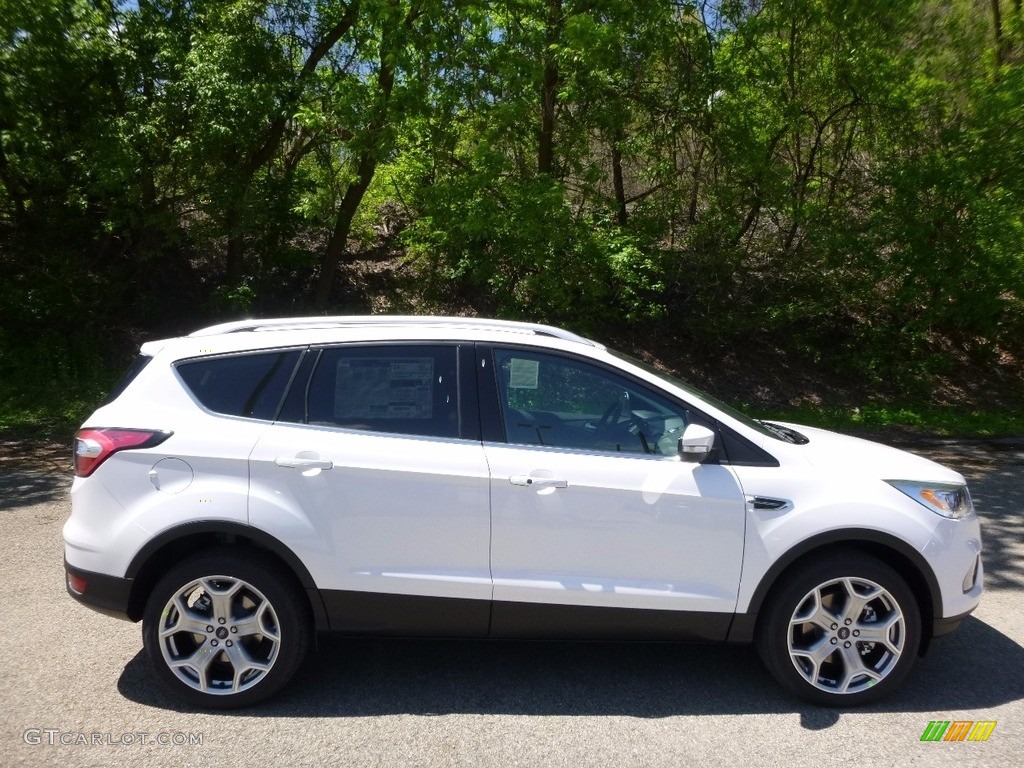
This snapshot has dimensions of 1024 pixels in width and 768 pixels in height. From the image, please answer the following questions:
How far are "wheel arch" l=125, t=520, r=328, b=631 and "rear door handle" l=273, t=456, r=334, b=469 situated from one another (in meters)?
0.33

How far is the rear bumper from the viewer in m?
4.16

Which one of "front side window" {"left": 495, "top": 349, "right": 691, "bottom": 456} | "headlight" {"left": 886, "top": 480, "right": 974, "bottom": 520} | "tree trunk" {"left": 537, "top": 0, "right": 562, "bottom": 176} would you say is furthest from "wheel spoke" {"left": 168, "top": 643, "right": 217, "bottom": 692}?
"tree trunk" {"left": 537, "top": 0, "right": 562, "bottom": 176}

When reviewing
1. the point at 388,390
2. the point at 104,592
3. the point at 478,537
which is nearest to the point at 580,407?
the point at 478,537

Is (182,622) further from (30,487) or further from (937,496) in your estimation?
(30,487)

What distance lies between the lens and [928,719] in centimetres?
413

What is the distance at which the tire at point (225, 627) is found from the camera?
414cm

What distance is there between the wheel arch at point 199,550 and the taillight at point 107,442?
437 millimetres

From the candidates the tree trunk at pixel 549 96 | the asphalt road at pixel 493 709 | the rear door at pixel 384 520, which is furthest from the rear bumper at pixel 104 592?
the tree trunk at pixel 549 96

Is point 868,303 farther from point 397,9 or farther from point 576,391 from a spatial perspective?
point 576,391

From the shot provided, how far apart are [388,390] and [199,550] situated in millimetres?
1172

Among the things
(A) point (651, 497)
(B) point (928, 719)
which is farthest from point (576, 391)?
(B) point (928, 719)

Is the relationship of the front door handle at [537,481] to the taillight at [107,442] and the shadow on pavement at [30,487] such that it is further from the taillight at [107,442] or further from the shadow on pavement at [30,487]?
the shadow on pavement at [30,487]

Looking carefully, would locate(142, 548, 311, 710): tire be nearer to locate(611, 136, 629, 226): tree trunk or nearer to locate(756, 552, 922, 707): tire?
locate(756, 552, 922, 707): tire

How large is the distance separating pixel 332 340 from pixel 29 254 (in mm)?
11643
